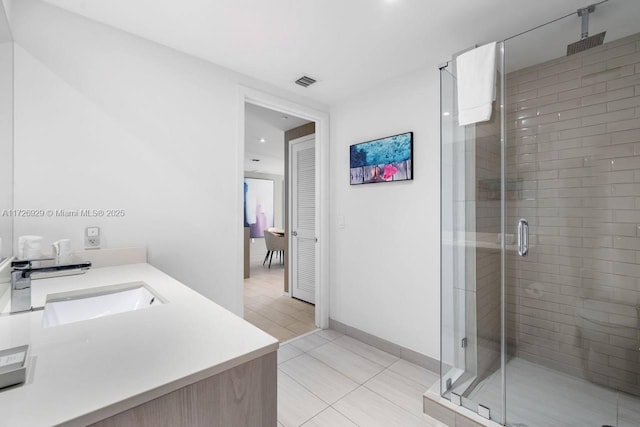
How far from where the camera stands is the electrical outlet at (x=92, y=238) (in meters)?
1.67

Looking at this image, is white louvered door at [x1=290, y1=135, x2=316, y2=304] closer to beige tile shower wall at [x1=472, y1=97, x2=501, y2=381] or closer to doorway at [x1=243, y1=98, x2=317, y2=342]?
doorway at [x1=243, y1=98, x2=317, y2=342]

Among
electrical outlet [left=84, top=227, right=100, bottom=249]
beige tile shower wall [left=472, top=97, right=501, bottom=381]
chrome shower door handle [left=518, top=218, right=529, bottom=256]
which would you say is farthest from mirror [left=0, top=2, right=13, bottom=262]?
chrome shower door handle [left=518, top=218, right=529, bottom=256]

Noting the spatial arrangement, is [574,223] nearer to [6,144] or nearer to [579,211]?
[579,211]

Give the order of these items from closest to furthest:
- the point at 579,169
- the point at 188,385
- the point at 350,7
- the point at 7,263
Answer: the point at 188,385 < the point at 7,263 < the point at 350,7 < the point at 579,169

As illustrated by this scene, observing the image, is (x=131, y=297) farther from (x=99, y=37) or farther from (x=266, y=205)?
(x=266, y=205)

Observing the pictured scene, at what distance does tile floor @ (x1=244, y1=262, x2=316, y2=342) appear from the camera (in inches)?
119

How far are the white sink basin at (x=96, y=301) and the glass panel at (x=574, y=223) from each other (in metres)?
1.99

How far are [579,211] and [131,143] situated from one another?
2881mm

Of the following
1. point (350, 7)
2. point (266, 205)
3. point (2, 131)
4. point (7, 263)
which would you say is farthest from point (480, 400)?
point (266, 205)

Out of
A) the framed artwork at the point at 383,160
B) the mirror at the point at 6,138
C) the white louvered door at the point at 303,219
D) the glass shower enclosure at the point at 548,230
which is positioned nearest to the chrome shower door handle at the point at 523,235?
the glass shower enclosure at the point at 548,230

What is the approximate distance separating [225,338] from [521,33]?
221 cm

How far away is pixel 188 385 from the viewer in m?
0.65

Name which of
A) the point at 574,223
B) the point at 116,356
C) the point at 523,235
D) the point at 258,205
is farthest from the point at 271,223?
the point at 116,356

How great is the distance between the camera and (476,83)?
176cm
